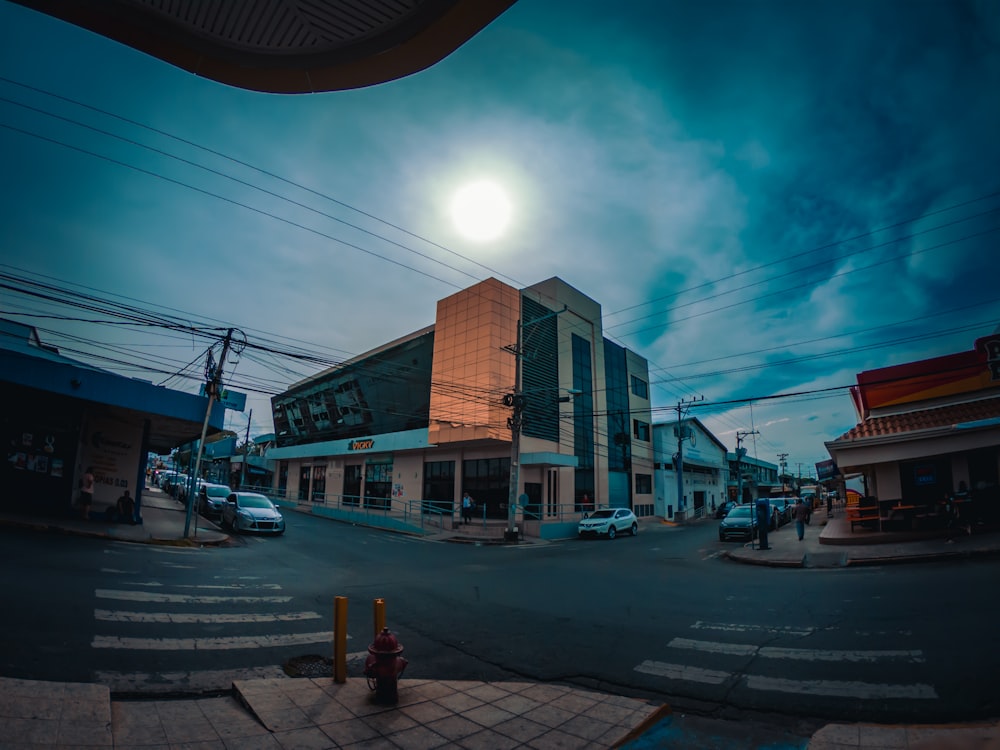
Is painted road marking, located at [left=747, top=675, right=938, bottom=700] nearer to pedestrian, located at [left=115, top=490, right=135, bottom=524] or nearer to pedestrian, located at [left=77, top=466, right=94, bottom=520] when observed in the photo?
pedestrian, located at [left=77, top=466, right=94, bottom=520]

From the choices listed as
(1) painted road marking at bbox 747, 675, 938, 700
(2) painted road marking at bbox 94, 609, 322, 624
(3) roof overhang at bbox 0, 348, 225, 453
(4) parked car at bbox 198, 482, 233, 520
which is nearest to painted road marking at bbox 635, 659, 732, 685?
(1) painted road marking at bbox 747, 675, 938, 700

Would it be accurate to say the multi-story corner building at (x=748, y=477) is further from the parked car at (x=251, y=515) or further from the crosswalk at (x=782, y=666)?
the crosswalk at (x=782, y=666)

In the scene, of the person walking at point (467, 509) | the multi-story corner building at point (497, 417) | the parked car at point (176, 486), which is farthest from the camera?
the parked car at point (176, 486)

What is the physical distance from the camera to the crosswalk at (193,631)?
5.39 meters

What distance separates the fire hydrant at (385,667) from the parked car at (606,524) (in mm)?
22080

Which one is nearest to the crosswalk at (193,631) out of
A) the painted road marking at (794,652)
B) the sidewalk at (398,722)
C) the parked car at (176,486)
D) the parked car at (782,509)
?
the sidewalk at (398,722)

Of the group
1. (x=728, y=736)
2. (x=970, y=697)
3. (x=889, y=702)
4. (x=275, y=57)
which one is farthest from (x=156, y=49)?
(x=970, y=697)

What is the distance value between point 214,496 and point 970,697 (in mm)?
30317

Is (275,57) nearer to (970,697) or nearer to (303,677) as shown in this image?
(303,677)

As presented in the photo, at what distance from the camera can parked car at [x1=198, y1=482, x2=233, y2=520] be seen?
26.0 meters

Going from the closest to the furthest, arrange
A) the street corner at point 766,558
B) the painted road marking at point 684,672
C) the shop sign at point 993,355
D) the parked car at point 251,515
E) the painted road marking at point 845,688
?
1. the painted road marking at point 845,688
2. the painted road marking at point 684,672
3. the shop sign at point 993,355
4. the street corner at point 766,558
5. the parked car at point 251,515

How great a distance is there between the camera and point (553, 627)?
7.97 meters

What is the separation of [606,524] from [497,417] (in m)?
8.04

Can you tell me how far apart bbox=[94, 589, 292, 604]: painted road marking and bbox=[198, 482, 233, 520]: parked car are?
17486 mm
